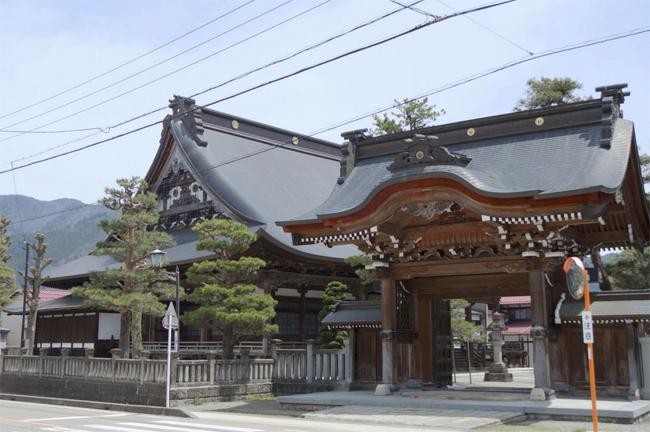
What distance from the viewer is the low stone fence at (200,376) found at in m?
20.1

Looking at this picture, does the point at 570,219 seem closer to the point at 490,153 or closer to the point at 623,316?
the point at 623,316

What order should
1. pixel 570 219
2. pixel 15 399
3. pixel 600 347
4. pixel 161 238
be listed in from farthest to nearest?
pixel 15 399
pixel 161 238
pixel 600 347
pixel 570 219

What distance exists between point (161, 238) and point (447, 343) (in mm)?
9683

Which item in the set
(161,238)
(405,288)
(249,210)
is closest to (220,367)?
(161,238)

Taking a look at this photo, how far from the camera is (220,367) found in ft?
68.8

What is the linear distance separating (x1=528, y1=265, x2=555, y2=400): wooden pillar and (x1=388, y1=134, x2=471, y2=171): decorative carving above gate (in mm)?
3362

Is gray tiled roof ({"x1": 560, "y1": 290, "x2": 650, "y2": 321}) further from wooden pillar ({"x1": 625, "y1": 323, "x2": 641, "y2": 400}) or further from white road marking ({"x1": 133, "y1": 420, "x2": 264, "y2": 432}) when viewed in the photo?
white road marking ({"x1": 133, "y1": 420, "x2": 264, "y2": 432})

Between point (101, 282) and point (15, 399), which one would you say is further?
point (15, 399)

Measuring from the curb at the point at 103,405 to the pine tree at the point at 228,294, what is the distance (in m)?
2.77

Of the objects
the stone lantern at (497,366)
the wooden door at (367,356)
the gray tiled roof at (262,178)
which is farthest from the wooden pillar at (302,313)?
the stone lantern at (497,366)

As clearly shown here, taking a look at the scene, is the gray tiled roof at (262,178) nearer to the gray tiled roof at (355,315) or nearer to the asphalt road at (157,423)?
the gray tiled roof at (355,315)

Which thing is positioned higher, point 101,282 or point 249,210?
point 249,210

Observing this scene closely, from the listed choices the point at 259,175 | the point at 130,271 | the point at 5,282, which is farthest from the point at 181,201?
the point at 130,271

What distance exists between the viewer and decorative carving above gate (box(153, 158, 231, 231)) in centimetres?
2943
